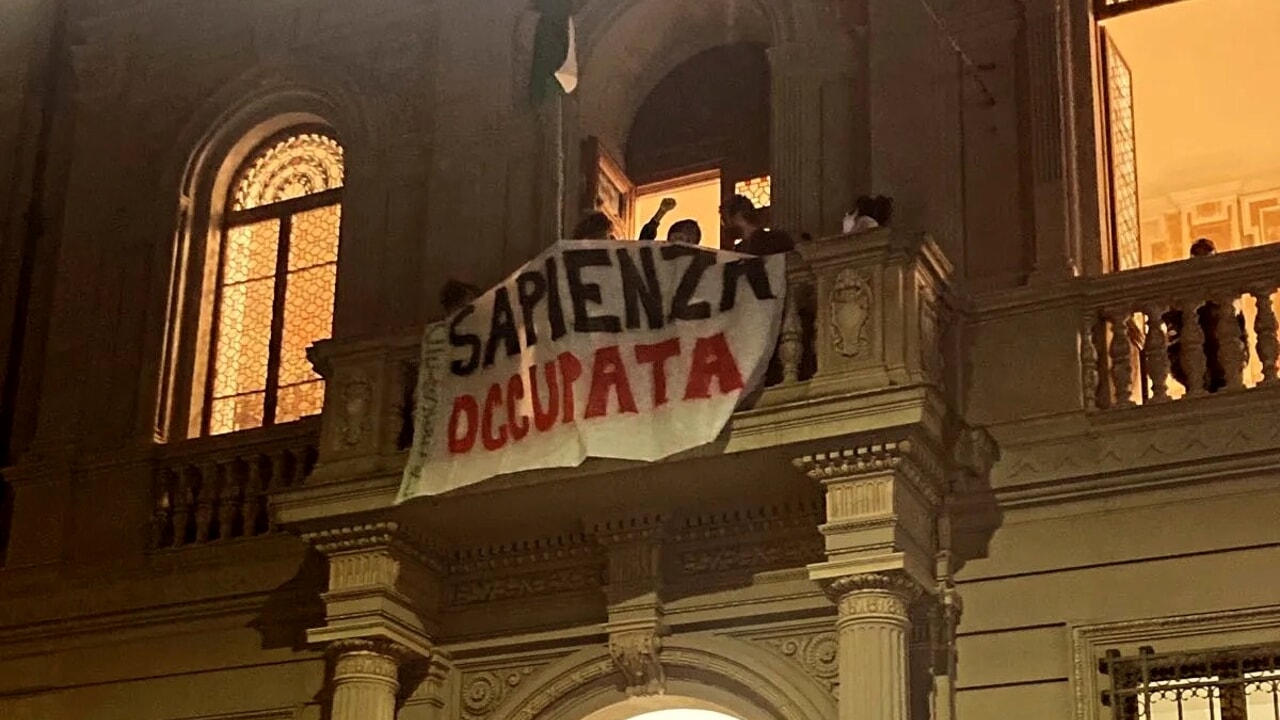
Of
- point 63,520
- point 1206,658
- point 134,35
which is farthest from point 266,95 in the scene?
point 1206,658

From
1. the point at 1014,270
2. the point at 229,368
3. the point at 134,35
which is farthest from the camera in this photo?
the point at 134,35

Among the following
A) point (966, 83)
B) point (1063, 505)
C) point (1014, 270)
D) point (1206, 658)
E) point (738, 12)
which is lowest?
point (1206, 658)

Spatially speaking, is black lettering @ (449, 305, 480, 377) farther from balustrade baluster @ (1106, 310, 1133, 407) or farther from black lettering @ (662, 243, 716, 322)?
balustrade baluster @ (1106, 310, 1133, 407)

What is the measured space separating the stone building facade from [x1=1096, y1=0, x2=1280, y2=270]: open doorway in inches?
6.5

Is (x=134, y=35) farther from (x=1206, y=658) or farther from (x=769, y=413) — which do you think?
(x=1206, y=658)

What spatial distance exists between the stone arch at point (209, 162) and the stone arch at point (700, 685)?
3.73m

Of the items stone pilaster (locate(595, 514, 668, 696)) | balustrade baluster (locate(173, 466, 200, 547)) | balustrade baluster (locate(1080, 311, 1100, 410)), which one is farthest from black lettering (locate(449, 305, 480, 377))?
balustrade baluster (locate(1080, 311, 1100, 410))

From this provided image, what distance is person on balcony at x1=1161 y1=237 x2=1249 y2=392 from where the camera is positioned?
1021 centimetres

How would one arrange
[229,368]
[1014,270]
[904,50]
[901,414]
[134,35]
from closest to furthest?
[901,414] → [1014,270] → [904,50] → [229,368] → [134,35]

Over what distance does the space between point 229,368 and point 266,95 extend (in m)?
1.98

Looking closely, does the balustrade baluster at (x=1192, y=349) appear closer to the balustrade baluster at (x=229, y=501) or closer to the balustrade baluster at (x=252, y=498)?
the balustrade baluster at (x=252, y=498)

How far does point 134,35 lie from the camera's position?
48.7 ft

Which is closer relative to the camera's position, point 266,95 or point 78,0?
point 266,95

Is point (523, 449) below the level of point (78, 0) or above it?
below
